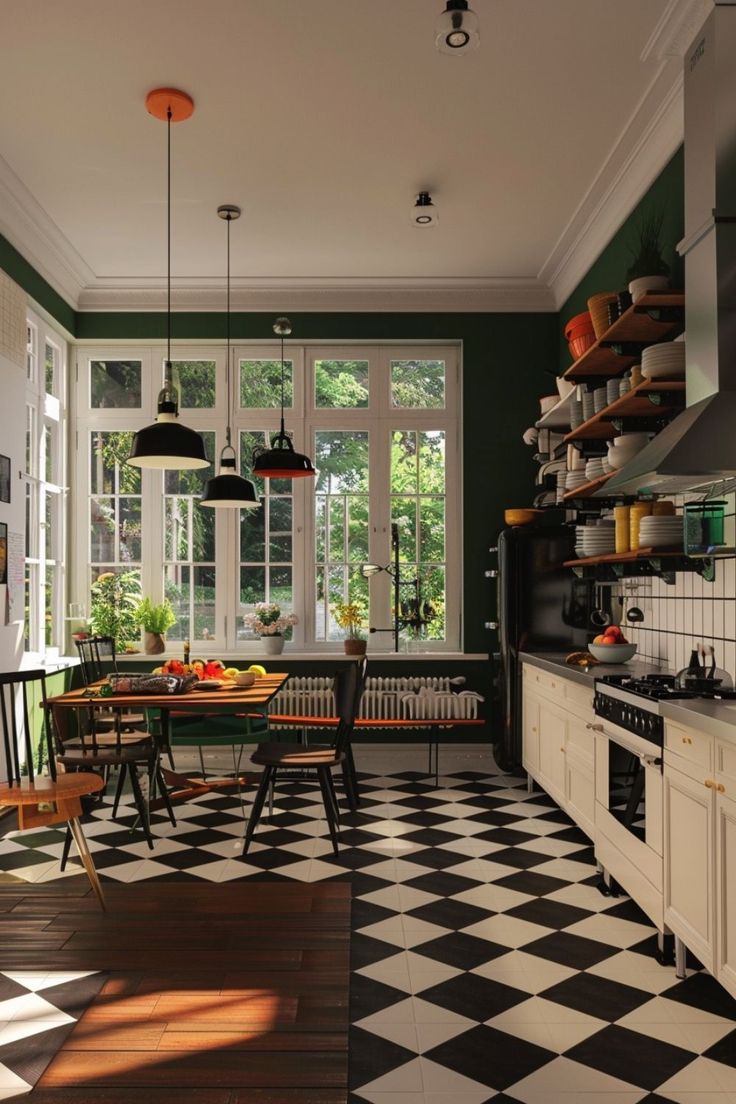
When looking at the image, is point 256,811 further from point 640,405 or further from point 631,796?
point 640,405

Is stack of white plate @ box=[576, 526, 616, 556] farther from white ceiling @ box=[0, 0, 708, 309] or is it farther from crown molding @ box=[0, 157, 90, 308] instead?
crown molding @ box=[0, 157, 90, 308]

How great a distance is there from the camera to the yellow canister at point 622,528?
4.86 metres

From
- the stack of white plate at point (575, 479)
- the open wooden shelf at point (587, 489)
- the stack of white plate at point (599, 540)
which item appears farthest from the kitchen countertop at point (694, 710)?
the stack of white plate at point (575, 479)

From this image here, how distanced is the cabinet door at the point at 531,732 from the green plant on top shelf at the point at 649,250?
268cm

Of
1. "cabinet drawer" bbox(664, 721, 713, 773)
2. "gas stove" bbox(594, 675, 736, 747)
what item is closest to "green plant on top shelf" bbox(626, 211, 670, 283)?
"gas stove" bbox(594, 675, 736, 747)

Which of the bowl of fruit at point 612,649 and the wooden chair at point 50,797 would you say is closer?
the wooden chair at point 50,797

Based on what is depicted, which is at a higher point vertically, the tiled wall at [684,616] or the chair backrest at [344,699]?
the tiled wall at [684,616]

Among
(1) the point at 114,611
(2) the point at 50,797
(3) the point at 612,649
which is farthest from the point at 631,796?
(1) the point at 114,611

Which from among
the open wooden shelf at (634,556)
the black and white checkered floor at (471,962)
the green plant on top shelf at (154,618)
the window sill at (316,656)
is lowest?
the black and white checkered floor at (471,962)

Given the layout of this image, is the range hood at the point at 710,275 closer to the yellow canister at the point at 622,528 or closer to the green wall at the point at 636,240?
the green wall at the point at 636,240

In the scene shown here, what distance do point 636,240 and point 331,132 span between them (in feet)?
6.11

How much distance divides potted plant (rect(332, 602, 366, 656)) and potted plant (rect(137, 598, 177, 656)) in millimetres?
1332

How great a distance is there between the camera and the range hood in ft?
11.4

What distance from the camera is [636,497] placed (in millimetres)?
5398
